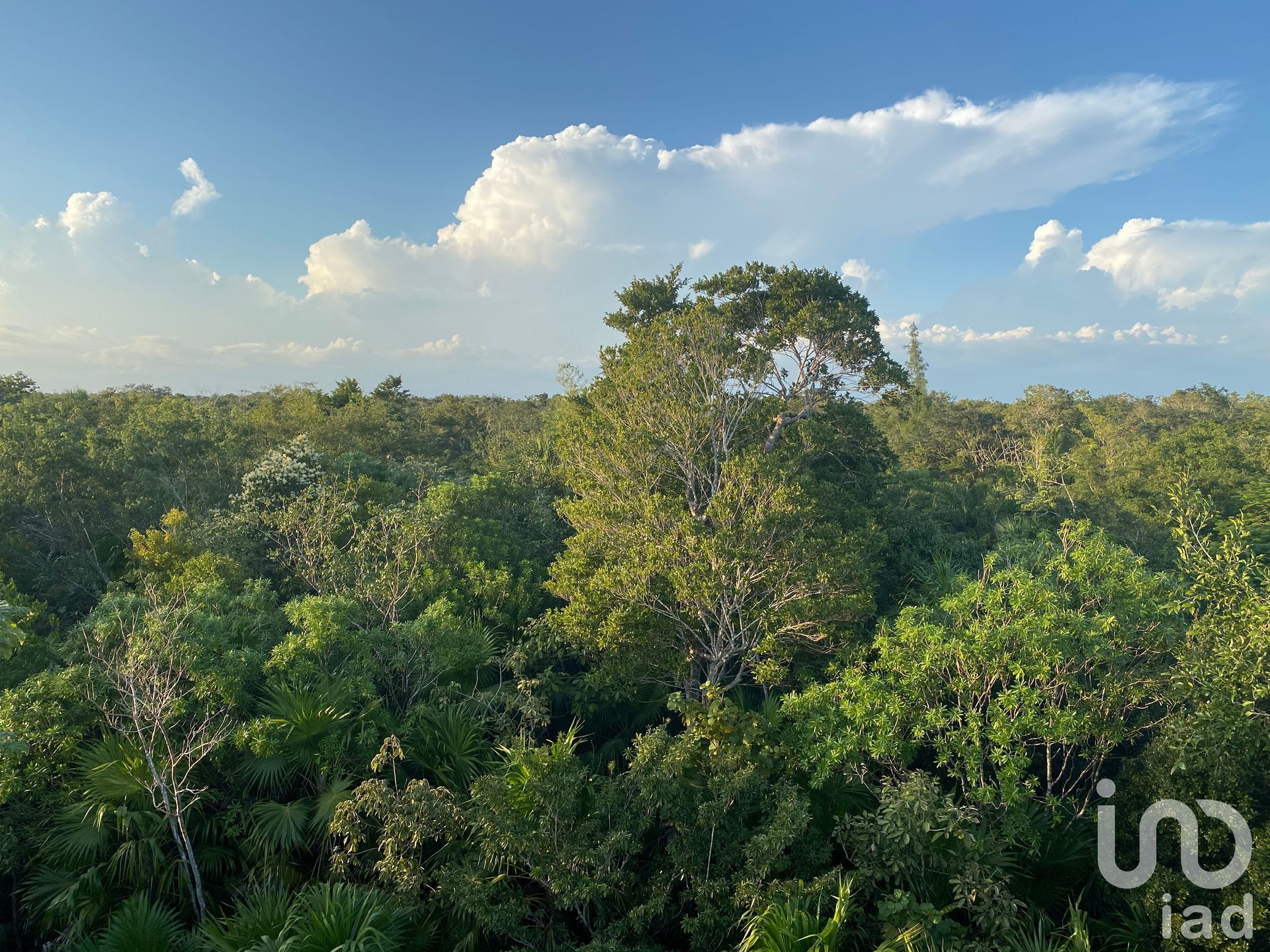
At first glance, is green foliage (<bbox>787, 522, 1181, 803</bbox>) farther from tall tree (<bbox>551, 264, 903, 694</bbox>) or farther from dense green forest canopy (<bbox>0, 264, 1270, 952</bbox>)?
tall tree (<bbox>551, 264, 903, 694</bbox>)

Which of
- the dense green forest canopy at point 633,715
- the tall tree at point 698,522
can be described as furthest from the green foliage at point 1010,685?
the tall tree at point 698,522

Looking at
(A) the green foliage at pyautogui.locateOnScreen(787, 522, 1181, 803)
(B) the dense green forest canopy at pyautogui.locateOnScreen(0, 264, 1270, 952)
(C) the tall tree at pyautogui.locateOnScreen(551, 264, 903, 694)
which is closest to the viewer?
(B) the dense green forest canopy at pyautogui.locateOnScreen(0, 264, 1270, 952)

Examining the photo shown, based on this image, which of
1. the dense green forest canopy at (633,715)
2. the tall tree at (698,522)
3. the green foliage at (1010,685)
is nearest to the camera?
the dense green forest canopy at (633,715)

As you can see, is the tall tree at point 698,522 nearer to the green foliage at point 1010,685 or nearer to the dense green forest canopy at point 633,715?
the dense green forest canopy at point 633,715

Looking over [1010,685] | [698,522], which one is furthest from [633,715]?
[1010,685]

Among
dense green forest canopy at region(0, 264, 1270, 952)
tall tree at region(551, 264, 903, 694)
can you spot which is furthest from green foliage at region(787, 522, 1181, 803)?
tall tree at region(551, 264, 903, 694)

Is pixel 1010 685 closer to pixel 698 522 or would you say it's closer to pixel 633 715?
pixel 698 522

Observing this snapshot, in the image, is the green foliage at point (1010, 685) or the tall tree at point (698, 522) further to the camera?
the tall tree at point (698, 522)

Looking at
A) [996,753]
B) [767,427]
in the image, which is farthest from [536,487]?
[996,753]

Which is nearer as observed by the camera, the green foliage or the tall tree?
the green foliage
